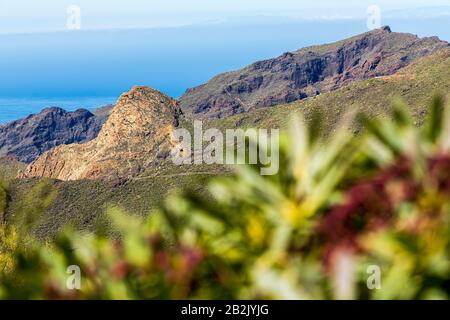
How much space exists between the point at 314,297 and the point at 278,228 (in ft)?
0.51

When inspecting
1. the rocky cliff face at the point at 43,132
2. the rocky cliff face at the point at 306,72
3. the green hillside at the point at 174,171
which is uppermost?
the rocky cliff face at the point at 306,72

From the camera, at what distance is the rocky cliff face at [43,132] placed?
174 metres

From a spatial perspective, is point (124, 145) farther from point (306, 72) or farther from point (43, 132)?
point (43, 132)

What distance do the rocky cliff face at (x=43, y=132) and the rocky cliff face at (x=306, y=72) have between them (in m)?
36.2

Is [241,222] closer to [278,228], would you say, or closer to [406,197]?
[278,228]

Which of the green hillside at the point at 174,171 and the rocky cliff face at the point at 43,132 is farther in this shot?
the rocky cliff face at the point at 43,132

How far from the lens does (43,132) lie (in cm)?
17962

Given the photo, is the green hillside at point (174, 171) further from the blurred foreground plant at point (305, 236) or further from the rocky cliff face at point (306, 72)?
the rocky cliff face at point (306, 72)

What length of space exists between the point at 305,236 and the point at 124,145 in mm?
87554

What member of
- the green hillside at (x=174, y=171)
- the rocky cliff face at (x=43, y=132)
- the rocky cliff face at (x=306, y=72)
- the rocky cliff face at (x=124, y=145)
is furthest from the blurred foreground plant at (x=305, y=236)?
the rocky cliff face at (x=43, y=132)

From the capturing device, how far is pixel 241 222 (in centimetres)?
140

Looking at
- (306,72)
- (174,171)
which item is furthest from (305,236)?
(306,72)

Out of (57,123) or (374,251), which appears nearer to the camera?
(374,251)
